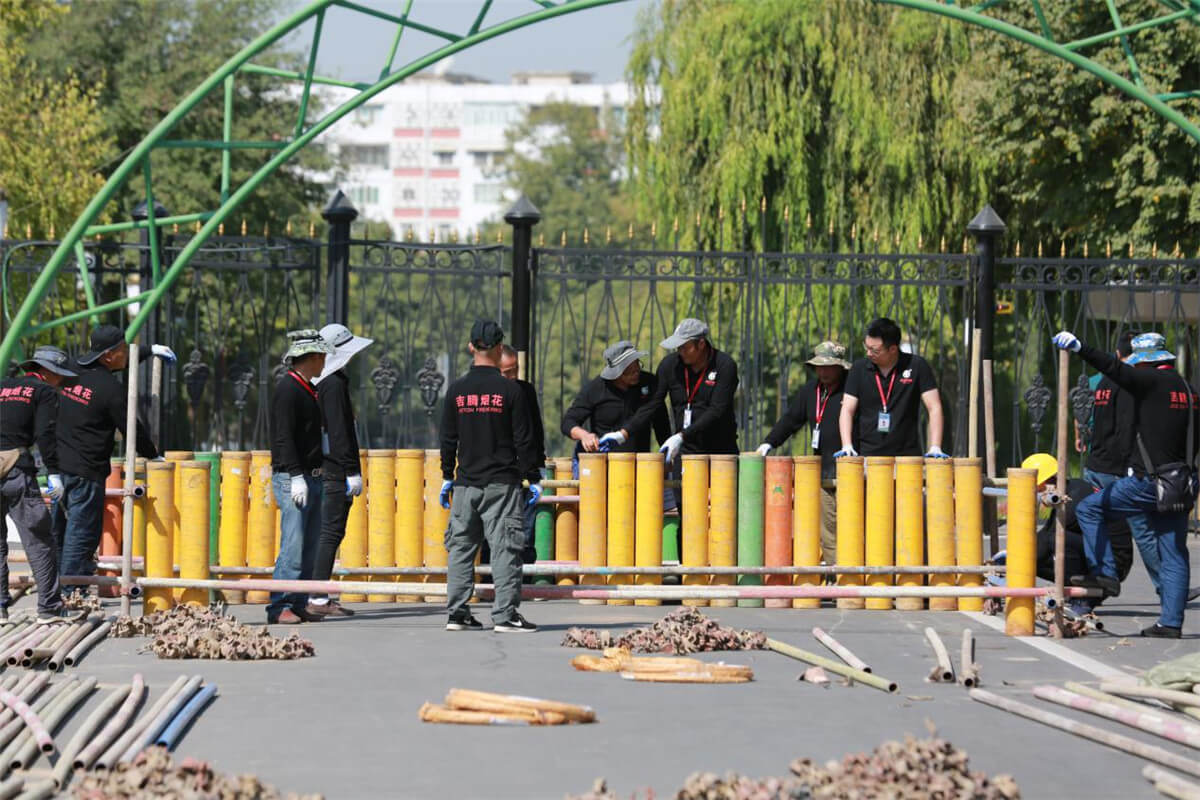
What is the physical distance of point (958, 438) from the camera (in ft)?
61.9

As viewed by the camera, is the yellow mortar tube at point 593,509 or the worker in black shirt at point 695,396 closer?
the yellow mortar tube at point 593,509

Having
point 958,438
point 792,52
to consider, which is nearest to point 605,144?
point 792,52

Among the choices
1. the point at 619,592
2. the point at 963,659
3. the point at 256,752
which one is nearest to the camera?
the point at 256,752

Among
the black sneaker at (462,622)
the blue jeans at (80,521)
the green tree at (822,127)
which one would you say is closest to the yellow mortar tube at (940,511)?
the black sneaker at (462,622)

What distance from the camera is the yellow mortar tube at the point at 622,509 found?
1325 centimetres

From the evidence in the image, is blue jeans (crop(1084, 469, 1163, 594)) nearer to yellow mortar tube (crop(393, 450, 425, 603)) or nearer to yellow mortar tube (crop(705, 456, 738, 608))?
yellow mortar tube (crop(705, 456, 738, 608))

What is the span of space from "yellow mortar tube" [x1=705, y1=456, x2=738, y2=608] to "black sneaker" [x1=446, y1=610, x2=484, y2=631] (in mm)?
2025

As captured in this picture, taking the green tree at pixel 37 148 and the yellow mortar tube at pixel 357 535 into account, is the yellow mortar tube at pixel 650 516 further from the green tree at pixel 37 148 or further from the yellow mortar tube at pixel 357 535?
the green tree at pixel 37 148

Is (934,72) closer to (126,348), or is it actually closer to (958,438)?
(958,438)

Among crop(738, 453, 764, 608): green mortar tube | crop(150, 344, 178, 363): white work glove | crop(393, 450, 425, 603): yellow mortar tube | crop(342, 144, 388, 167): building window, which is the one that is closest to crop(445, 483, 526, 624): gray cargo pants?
crop(393, 450, 425, 603): yellow mortar tube

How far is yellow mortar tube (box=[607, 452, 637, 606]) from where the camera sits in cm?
1325

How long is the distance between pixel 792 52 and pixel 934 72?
217 centimetres

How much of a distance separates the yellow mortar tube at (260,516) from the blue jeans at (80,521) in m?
1.04

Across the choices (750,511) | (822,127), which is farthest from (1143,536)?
(822,127)
